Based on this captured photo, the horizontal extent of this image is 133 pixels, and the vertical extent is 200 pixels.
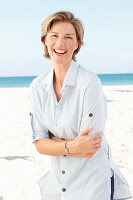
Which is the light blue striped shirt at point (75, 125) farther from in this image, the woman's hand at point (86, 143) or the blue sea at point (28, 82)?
the blue sea at point (28, 82)

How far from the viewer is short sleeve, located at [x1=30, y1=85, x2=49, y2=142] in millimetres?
2105

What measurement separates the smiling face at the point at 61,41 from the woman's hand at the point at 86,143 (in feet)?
1.69

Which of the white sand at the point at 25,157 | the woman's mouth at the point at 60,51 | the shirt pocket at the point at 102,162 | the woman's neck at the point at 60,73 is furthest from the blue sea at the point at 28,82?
the shirt pocket at the point at 102,162

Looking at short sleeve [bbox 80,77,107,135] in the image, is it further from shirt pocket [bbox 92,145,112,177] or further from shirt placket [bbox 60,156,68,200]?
shirt placket [bbox 60,156,68,200]

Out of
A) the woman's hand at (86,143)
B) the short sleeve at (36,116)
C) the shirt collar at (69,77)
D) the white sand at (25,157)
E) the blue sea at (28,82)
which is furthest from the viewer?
the blue sea at (28,82)

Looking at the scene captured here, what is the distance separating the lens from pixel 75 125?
1990 millimetres

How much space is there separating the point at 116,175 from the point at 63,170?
37 cm

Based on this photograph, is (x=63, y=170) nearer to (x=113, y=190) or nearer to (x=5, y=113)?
(x=113, y=190)

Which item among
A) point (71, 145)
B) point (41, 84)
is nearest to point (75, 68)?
point (41, 84)

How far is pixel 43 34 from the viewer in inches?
84.4

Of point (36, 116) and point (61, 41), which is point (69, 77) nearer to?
point (61, 41)

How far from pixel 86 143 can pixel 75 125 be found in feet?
0.48

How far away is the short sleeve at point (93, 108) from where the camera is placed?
1.92 m

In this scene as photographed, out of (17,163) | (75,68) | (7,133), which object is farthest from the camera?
(7,133)
